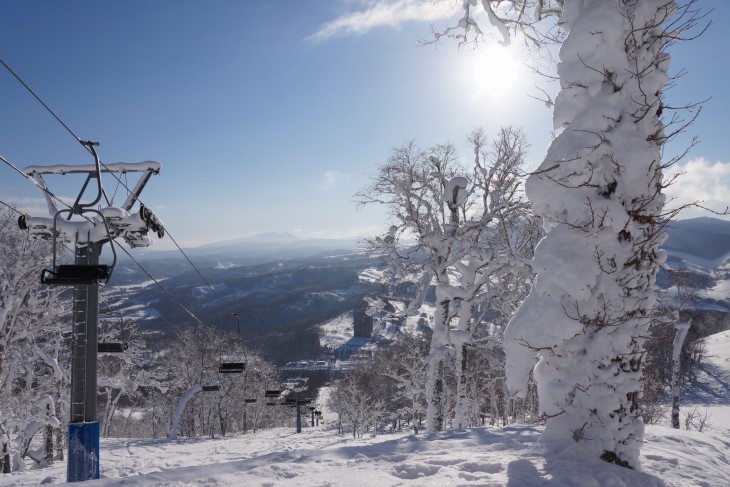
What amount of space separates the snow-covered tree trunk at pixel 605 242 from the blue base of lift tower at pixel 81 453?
284 inches

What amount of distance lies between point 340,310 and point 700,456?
185928 millimetres

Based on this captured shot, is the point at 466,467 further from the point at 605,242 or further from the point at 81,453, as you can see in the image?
the point at 81,453

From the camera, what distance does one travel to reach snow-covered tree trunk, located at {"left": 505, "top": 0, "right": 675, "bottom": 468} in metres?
5.16

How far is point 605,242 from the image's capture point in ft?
17.3

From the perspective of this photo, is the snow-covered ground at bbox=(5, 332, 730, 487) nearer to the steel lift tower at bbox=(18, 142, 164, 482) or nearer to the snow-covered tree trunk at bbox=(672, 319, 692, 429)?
the steel lift tower at bbox=(18, 142, 164, 482)

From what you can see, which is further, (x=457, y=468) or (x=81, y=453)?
(x=81, y=453)

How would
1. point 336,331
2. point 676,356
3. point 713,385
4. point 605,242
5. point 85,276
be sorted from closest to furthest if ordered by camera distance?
point 605,242 → point 85,276 → point 676,356 → point 713,385 → point 336,331

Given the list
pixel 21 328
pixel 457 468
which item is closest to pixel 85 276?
pixel 457 468

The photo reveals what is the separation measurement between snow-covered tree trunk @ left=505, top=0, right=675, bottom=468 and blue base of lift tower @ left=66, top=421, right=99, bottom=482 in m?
7.20

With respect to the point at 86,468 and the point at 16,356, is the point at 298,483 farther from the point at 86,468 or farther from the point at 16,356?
the point at 16,356

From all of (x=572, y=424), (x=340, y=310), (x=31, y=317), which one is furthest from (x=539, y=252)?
(x=340, y=310)

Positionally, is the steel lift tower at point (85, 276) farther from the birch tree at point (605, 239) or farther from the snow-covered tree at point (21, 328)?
the snow-covered tree at point (21, 328)

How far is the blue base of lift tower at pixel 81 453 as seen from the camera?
7.65 meters

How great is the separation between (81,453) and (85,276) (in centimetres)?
305
